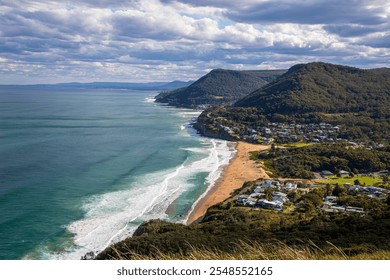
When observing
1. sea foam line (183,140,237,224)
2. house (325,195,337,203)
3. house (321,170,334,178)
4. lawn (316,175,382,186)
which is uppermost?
house (325,195,337,203)

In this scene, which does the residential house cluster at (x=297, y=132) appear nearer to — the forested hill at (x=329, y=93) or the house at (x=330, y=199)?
the forested hill at (x=329, y=93)

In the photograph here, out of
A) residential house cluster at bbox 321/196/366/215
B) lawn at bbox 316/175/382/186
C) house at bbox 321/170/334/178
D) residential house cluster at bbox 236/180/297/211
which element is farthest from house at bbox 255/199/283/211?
house at bbox 321/170/334/178

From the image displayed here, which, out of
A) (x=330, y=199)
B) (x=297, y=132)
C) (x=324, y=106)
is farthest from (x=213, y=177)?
(x=324, y=106)

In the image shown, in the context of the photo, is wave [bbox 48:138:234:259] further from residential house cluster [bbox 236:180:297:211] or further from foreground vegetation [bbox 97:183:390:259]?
residential house cluster [bbox 236:180:297:211]

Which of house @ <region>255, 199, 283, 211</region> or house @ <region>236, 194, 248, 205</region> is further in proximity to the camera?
house @ <region>236, 194, 248, 205</region>

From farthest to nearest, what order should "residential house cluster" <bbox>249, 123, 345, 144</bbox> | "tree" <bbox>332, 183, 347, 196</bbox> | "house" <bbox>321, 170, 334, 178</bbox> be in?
"residential house cluster" <bbox>249, 123, 345, 144</bbox>
"house" <bbox>321, 170, 334, 178</bbox>
"tree" <bbox>332, 183, 347, 196</bbox>

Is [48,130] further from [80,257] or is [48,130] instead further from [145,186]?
[80,257]

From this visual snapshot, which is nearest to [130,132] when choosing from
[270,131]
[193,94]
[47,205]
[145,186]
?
[270,131]
